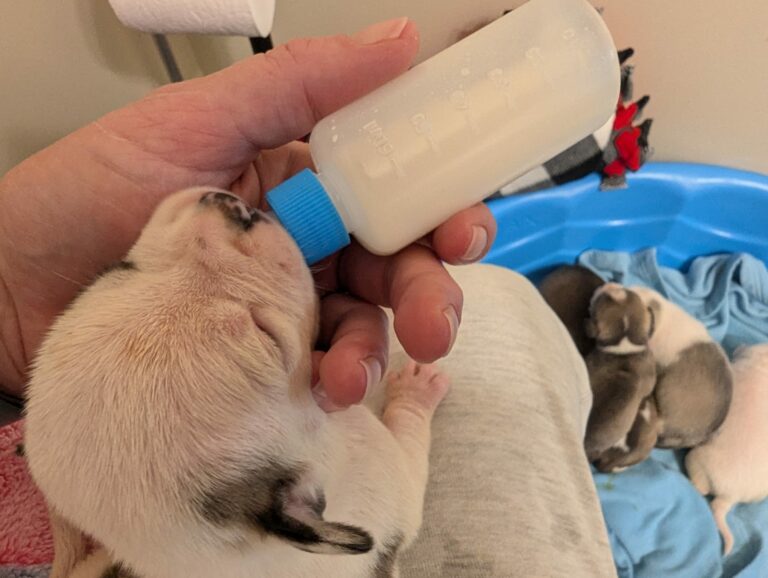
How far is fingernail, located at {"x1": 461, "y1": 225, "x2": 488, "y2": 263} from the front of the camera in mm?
878

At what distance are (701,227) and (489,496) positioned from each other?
4.44 ft

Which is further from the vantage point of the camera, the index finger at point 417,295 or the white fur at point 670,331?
the white fur at point 670,331

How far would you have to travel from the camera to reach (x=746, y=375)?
1878mm

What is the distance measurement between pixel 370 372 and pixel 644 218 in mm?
1523

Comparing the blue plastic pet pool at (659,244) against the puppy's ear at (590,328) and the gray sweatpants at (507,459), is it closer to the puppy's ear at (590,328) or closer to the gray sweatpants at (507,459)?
the puppy's ear at (590,328)

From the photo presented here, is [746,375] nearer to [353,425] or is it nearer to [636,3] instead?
[636,3]

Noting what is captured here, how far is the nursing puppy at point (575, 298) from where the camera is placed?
1987mm

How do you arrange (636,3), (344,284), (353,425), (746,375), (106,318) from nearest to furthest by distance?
(106,318)
(353,425)
(344,284)
(636,3)
(746,375)

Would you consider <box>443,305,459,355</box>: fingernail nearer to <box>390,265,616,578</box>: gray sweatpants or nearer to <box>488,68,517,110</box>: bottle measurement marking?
<box>488,68,517,110</box>: bottle measurement marking

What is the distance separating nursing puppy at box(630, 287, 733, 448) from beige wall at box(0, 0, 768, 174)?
22.0 inches

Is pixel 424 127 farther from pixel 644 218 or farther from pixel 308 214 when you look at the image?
pixel 644 218

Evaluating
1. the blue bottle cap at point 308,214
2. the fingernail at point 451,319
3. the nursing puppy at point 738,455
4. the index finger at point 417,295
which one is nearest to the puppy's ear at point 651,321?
the nursing puppy at point 738,455

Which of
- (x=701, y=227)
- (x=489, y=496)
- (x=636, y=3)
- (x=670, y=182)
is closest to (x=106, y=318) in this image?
(x=489, y=496)

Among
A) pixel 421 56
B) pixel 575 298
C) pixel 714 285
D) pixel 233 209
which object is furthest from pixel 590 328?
pixel 233 209
